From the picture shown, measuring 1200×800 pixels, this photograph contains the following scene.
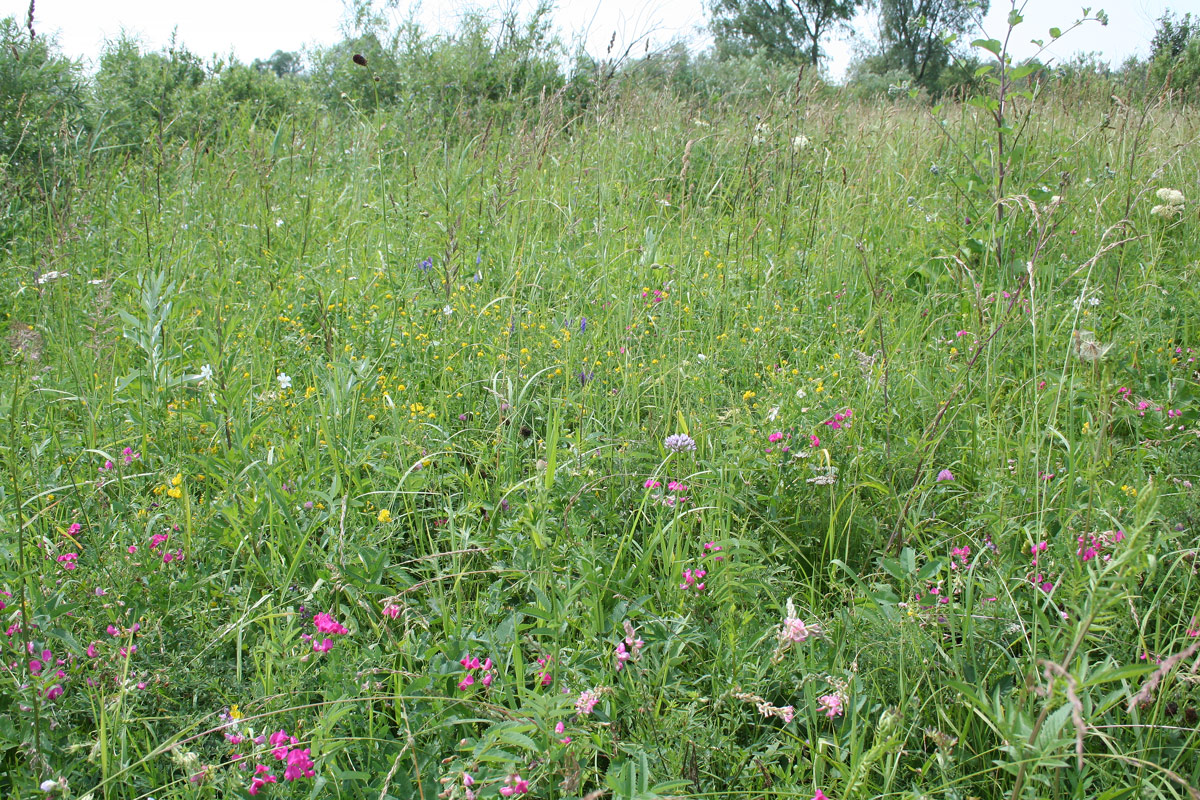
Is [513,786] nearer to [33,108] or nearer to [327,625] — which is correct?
[327,625]

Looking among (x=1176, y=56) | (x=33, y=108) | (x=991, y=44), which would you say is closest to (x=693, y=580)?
(x=991, y=44)

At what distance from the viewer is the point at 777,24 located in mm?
33250

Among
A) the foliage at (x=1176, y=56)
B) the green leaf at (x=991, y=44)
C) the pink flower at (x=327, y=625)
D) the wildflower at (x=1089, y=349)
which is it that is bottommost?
the pink flower at (x=327, y=625)

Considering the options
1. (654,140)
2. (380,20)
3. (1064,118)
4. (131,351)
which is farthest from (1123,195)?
(380,20)

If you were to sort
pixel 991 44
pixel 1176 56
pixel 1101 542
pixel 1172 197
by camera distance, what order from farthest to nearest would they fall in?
pixel 1176 56
pixel 1172 197
pixel 991 44
pixel 1101 542

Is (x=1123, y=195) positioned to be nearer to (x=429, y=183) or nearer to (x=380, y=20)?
(x=429, y=183)

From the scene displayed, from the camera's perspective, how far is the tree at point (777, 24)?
3272cm

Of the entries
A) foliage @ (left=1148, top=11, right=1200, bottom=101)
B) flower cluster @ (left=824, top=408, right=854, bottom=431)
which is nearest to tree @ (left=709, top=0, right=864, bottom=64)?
foliage @ (left=1148, top=11, right=1200, bottom=101)

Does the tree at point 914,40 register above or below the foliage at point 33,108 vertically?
above

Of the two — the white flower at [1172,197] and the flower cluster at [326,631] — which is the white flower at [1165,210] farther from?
the flower cluster at [326,631]

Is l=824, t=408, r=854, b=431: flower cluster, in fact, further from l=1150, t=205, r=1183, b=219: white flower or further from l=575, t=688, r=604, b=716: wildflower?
l=1150, t=205, r=1183, b=219: white flower

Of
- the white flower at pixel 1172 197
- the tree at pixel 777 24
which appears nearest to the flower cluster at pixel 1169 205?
the white flower at pixel 1172 197

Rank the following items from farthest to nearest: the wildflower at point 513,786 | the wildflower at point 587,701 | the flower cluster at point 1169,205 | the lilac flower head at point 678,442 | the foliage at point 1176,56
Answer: the foliage at point 1176,56 → the flower cluster at point 1169,205 → the lilac flower head at point 678,442 → the wildflower at point 587,701 → the wildflower at point 513,786

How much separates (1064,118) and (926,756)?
5.73 meters
